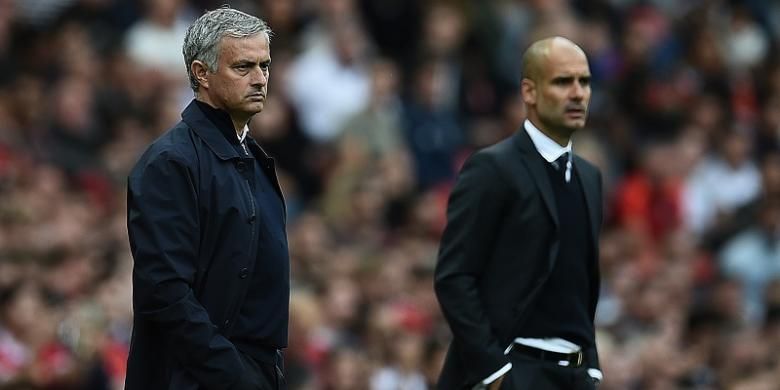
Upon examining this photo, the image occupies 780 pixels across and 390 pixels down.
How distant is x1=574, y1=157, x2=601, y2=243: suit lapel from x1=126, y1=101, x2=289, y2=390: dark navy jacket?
1.56 metres

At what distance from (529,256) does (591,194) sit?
0.47m

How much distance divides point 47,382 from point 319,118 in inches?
208

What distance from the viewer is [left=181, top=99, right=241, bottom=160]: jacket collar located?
18.2 feet

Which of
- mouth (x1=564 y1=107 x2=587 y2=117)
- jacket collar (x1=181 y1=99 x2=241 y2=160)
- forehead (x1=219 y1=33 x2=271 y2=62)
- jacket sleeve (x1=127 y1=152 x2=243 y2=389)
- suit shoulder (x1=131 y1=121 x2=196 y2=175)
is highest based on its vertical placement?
mouth (x1=564 y1=107 x2=587 y2=117)

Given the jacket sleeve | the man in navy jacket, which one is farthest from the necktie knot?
the jacket sleeve

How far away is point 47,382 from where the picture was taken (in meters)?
9.44

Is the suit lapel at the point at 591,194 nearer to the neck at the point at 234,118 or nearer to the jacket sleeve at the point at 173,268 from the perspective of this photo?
the neck at the point at 234,118

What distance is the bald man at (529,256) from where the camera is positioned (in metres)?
6.47

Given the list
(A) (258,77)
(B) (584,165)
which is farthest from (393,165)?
(A) (258,77)

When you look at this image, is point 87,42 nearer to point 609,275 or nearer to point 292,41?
point 292,41

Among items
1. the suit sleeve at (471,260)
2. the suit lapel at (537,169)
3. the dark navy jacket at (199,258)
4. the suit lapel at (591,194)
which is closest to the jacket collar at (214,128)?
the dark navy jacket at (199,258)

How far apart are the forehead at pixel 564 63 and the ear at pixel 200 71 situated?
164 centimetres

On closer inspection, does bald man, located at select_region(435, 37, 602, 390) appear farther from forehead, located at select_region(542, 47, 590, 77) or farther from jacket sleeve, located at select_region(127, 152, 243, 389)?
jacket sleeve, located at select_region(127, 152, 243, 389)

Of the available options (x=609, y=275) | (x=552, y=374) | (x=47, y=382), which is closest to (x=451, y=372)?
(x=552, y=374)
